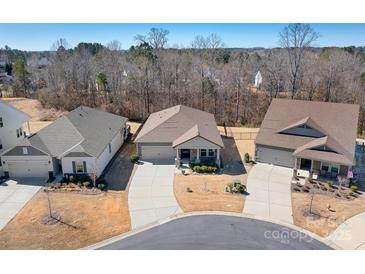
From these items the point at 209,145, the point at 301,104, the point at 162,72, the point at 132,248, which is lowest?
the point at 132,248

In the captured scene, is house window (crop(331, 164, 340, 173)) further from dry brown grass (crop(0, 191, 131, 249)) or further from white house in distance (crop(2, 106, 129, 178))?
white house in distance (crop(2, 106, 129, 178))

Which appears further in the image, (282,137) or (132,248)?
(282,137)

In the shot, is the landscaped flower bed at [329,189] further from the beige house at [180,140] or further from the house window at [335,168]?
the beige house at [180,140]

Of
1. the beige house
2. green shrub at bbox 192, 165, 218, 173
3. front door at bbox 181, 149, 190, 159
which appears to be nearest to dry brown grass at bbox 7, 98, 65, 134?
the beige house

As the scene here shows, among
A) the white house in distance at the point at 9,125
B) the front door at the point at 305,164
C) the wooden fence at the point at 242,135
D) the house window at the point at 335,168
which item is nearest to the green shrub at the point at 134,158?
the white house in distance at the point at 9,125

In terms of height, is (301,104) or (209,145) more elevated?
(301,104)

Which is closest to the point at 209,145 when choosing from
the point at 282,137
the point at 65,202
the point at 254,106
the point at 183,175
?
the point at 183,175

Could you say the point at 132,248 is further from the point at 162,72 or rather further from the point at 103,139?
the point at 162,72

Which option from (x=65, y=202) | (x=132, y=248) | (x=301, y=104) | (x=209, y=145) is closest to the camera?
(x=132, y=248)
